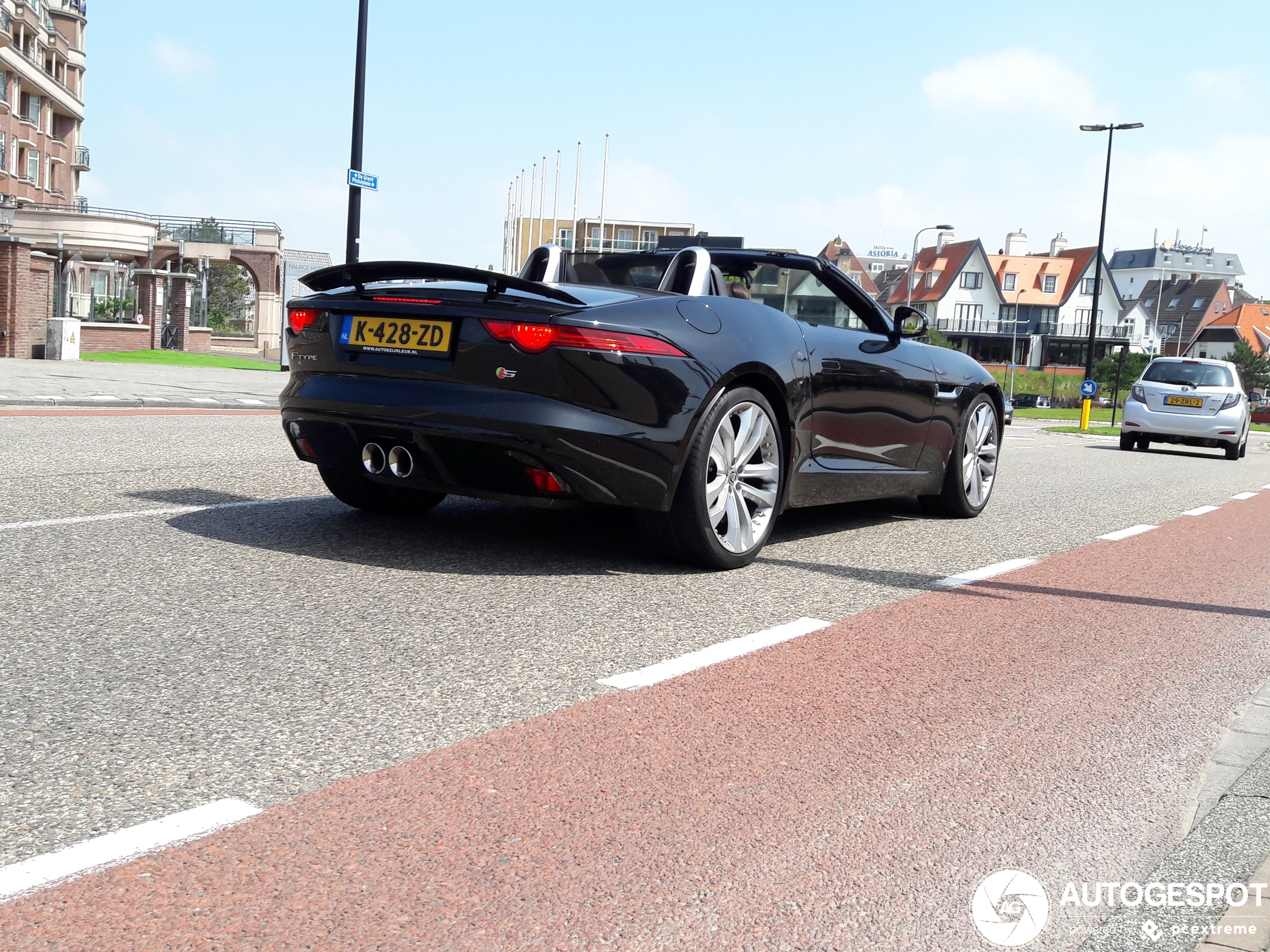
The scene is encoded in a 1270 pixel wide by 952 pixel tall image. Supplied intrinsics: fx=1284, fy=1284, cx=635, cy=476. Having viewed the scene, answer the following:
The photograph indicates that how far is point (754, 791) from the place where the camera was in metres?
2.84

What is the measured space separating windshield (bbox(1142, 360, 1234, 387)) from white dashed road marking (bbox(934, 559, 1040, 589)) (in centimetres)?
1487

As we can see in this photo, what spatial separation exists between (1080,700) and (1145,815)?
3.10 feet

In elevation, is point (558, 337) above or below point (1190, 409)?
above

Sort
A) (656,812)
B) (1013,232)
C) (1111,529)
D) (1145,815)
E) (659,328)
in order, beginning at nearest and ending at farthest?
1. (656,812)
2. (1145,815)
3. (659,328)
4. (1111,529)
5. (1013,232)

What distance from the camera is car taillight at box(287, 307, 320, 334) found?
5371 mm

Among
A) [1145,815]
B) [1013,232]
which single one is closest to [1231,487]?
[1145,815]

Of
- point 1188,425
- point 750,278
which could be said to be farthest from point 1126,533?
point 1188,425

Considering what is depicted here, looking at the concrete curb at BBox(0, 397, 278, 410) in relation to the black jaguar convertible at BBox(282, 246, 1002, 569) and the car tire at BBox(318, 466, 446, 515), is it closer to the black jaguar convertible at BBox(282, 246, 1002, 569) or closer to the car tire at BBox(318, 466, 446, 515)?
the car tire at BBox(318, 466, 446, 515)

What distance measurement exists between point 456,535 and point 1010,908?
382cm

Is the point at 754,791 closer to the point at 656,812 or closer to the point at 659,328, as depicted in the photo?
the point at 656,812

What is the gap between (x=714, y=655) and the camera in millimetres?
4008

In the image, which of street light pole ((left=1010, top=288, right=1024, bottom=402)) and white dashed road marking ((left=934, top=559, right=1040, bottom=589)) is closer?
white dashed road marking ((left=934, top=559, right=1040, bottom=589))

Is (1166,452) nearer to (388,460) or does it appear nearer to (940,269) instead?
(388,460)

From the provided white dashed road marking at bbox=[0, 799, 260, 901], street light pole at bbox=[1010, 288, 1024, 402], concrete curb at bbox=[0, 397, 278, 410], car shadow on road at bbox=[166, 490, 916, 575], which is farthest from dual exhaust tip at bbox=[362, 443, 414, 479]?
street light pole at bbox=[1010, 288, 1024, 402]
